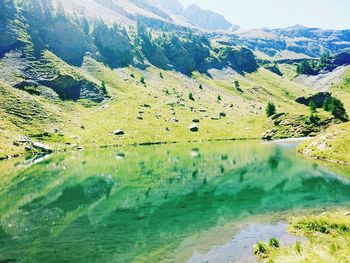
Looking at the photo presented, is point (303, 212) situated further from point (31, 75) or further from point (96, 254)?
point (31, 75)

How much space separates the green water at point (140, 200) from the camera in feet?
116

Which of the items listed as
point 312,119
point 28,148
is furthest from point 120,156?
point 312,119

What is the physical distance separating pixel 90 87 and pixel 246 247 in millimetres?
170262

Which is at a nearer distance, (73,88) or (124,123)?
(124,123)

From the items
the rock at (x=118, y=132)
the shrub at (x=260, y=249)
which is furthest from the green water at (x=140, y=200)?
the rock at (x=118, y=132)

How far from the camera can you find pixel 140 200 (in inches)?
2192

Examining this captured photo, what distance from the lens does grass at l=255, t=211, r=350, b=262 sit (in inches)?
1106

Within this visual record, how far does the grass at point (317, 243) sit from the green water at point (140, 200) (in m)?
6.07

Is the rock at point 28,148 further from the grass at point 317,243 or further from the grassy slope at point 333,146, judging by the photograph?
the grass at point 317,243

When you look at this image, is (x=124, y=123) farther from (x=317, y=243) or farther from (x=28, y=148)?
(x=317, y=243)

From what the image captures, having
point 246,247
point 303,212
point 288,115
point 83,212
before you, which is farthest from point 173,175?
point 288,115

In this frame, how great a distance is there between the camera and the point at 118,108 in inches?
7062

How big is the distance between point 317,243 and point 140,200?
28.0m

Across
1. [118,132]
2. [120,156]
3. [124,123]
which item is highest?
[120,156]
